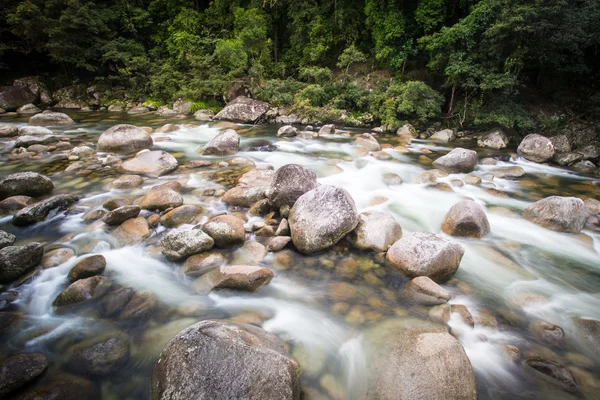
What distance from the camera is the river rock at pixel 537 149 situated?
965 cm

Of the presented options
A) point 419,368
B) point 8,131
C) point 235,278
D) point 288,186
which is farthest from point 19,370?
point 8,131

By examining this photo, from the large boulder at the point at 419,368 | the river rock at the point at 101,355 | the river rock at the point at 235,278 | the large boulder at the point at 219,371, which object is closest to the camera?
the large boulder at the point at 219,371

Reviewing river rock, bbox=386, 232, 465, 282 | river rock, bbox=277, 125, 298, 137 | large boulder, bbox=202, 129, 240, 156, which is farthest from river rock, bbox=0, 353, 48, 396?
river rock, bbox=277, 125, 298, 137

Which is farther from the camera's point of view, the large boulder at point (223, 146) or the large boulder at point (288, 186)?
A: the large boulder at point (223, 146)

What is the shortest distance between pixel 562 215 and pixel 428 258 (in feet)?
11.4

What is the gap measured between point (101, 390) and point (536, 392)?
13.4ft

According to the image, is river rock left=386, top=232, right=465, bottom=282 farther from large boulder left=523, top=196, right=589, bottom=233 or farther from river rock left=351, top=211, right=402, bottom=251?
large boulder left=523, top=196, right=589, bottom=233

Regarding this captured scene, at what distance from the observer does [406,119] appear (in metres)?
13.6

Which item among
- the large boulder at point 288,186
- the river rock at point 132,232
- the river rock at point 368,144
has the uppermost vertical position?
the river rock at point 368,144

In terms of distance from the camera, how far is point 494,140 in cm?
1125

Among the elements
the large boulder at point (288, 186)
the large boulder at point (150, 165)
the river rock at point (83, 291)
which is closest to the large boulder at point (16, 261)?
the river rock at point (83, 291)

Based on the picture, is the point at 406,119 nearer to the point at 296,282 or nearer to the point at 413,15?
the point at 413,15

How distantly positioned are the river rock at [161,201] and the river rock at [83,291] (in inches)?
73.7

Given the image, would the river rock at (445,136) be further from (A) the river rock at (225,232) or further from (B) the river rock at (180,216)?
(B) the river rock at (180,216)
